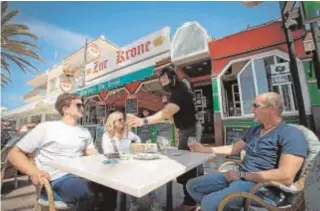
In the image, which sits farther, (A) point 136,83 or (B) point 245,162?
(A) point 136,83

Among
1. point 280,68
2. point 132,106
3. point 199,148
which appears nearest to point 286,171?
point 199,148

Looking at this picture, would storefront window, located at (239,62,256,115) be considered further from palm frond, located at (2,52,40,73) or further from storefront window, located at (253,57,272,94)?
palm frond, located at (2,52,40,73)

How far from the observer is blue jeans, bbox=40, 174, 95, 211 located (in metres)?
1.69

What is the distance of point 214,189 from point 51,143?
170 cm

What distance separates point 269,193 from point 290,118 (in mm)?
4777

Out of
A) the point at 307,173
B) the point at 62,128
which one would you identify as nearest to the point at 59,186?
the point at 62,128

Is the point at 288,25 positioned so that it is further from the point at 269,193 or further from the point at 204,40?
the point at 269,193

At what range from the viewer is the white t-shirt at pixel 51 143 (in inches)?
71.1

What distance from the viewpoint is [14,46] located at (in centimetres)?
744

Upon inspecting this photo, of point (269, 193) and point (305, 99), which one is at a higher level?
point (305, 99)

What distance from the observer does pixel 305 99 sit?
199 inches

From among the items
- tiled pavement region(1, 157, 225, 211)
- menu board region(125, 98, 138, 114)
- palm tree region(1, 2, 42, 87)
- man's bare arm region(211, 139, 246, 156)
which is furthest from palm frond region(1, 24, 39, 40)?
man's bare arm region(211, 139, 246, 156)

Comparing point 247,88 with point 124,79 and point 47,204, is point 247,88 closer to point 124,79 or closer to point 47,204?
point 124,79

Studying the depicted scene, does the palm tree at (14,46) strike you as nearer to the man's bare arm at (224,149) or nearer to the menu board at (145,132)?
the menu board at (145,132)
